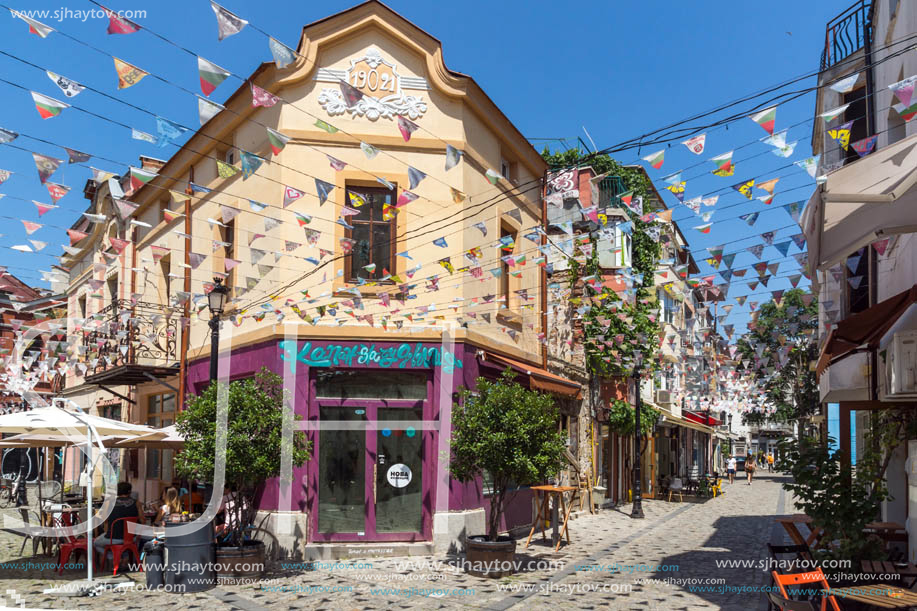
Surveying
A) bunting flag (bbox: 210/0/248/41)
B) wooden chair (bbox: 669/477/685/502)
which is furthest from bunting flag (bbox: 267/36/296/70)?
wooden chair (bbox: 669/477/685/502)

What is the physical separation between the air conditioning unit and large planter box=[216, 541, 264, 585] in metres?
8.60

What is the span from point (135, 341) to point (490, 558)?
11.0 m

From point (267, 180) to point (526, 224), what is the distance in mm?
6100

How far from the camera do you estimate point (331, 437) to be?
41.5 feet

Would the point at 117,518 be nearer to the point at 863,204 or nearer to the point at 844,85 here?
the point at 863,204

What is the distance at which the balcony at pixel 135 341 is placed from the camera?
16.3 metres

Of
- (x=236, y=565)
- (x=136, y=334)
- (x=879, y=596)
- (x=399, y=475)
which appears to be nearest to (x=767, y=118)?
(x=879, y=596)

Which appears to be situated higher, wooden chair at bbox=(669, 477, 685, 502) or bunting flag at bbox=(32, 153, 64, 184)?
bunting flag at bbox=(32, 153, 64, 184)

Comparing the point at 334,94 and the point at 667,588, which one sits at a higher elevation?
the point at 334,94

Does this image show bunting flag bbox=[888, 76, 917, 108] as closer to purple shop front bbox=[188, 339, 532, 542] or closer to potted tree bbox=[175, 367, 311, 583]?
purple shop front bbox=[188, 339, 532, 542]

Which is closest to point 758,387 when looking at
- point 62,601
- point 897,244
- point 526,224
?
point 526,224

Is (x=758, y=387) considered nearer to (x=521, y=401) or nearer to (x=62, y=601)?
(x=521, y=401)

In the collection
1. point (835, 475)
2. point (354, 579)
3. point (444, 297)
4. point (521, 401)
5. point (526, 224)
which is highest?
point (526, 224)

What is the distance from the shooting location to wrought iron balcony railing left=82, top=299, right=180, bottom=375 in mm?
16531
